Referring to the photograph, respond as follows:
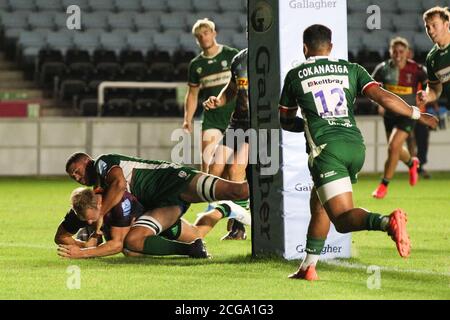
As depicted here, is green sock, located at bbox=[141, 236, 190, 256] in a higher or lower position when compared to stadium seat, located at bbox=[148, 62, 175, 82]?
lower

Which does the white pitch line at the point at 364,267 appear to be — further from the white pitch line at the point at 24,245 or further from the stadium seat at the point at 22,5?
the stadium seat at the point at 22,5

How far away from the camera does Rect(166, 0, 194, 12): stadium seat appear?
2528 centimetres

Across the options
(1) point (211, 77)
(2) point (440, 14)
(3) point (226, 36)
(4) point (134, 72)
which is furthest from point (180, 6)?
(2) point (440, 14)

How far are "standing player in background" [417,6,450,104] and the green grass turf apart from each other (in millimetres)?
1381

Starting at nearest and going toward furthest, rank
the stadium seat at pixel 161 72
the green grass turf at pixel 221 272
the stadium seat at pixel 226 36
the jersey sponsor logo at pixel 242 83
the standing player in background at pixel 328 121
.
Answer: the green grass turf at pixel 221 272 → the standing player in background at pixel 328 121 → the jersey sponsor logo at pixel 242 83 → the stadium seat at pixel 161 72 → the stadium seat at pixel 226 36

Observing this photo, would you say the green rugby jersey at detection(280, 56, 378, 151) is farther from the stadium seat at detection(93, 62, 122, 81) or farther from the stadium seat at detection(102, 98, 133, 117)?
the stadium seat at detection(93, 62, 122, 81)

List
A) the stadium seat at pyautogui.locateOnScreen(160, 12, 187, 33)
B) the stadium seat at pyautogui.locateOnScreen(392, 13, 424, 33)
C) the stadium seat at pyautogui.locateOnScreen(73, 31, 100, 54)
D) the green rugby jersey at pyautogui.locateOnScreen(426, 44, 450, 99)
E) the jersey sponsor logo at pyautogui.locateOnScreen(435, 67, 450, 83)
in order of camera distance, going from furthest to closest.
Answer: the stadium seat at pyautogui.locateOnScreen(392, 13, 424, 33) → the stadium seat at pyautogui.locateOnScreen(160, 12, 187, 33) → the stadium seat at pyautogui.locateOnScreen(73, 31, 100, 54) → the jersey sponsor logo at pyautogui.locateOnScreen(435, 67, 450, 83) → the green rugby jersey at pyautogui.locateOnScreen(426, 44, 450, 99)

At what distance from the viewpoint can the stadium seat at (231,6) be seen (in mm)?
25602

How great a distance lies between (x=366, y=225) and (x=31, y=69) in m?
15.8

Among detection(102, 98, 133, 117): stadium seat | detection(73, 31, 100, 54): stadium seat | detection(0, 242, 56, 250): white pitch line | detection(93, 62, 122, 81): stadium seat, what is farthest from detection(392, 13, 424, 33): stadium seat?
detection(0, 242, 56, 250): white pitch line

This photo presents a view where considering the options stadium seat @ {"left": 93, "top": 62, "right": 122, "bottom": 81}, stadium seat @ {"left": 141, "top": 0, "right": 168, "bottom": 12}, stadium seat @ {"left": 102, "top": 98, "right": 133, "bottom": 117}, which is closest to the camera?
stadium seat @ {"left": 102, "top": 98, "right": 133, "bottom": 117}

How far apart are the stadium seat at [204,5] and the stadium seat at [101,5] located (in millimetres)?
1789

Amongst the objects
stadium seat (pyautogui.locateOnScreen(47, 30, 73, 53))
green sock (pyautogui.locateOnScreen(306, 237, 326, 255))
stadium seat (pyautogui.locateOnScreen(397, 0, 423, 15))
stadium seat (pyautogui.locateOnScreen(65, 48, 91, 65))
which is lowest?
A: green sock (pyautogui.locateOnScreen(306, 237, 326, 255))

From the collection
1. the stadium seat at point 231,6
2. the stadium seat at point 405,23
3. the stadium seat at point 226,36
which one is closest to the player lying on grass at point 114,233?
the stadium seat at point 226,36
